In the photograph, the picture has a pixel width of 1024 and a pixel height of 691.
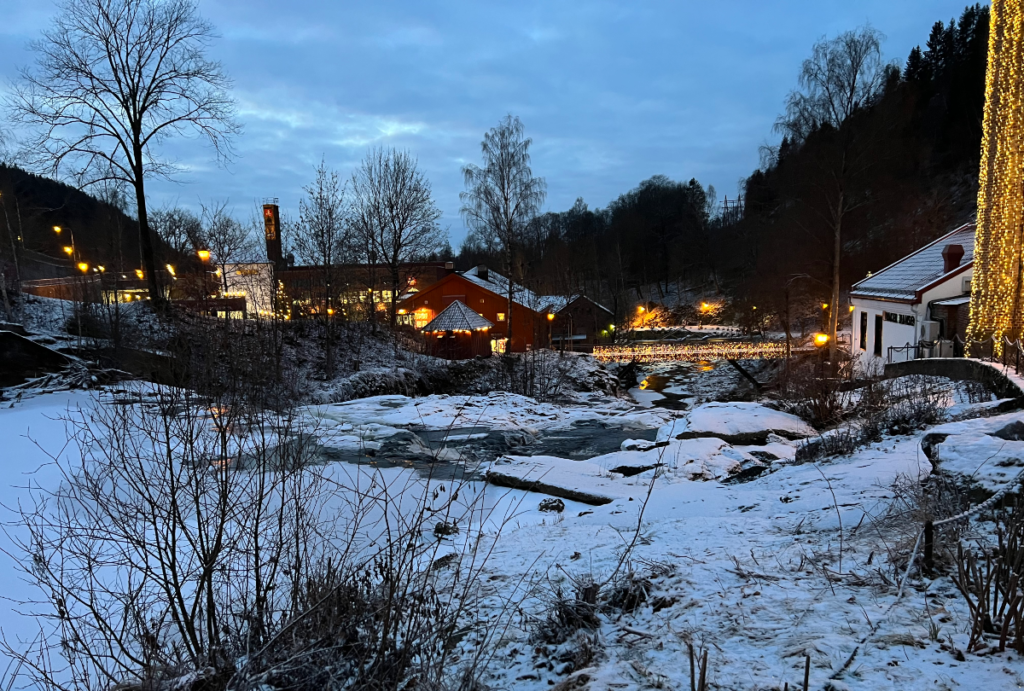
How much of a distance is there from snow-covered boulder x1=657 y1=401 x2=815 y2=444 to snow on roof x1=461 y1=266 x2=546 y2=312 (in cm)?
1737

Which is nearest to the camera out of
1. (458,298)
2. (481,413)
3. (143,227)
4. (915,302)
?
(481,413)

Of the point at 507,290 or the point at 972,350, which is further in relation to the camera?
the point at 507,290

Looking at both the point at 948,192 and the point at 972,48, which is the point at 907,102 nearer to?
the point at 948,192

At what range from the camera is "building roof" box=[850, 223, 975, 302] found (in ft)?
59.1

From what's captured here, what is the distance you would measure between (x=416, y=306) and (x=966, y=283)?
30.4 meters

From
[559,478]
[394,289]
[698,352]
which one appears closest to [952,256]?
[698,352]

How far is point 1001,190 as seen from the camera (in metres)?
12.2

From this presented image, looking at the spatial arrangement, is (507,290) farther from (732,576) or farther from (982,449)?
(732,576)

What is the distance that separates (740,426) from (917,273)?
1502 cm

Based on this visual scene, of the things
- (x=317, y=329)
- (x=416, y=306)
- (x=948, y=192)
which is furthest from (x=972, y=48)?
(x=317, y=329)

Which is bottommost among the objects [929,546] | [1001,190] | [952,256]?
[929,546]

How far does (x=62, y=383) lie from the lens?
12.1m

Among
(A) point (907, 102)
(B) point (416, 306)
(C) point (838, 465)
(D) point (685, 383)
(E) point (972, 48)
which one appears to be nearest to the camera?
A: (C) point (838, 465)

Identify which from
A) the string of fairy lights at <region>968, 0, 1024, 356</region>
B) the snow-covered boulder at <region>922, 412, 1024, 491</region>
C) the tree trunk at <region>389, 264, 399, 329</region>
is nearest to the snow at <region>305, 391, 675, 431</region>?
the string of fairy lights at <region>968, 0, 1024, 356</region>
